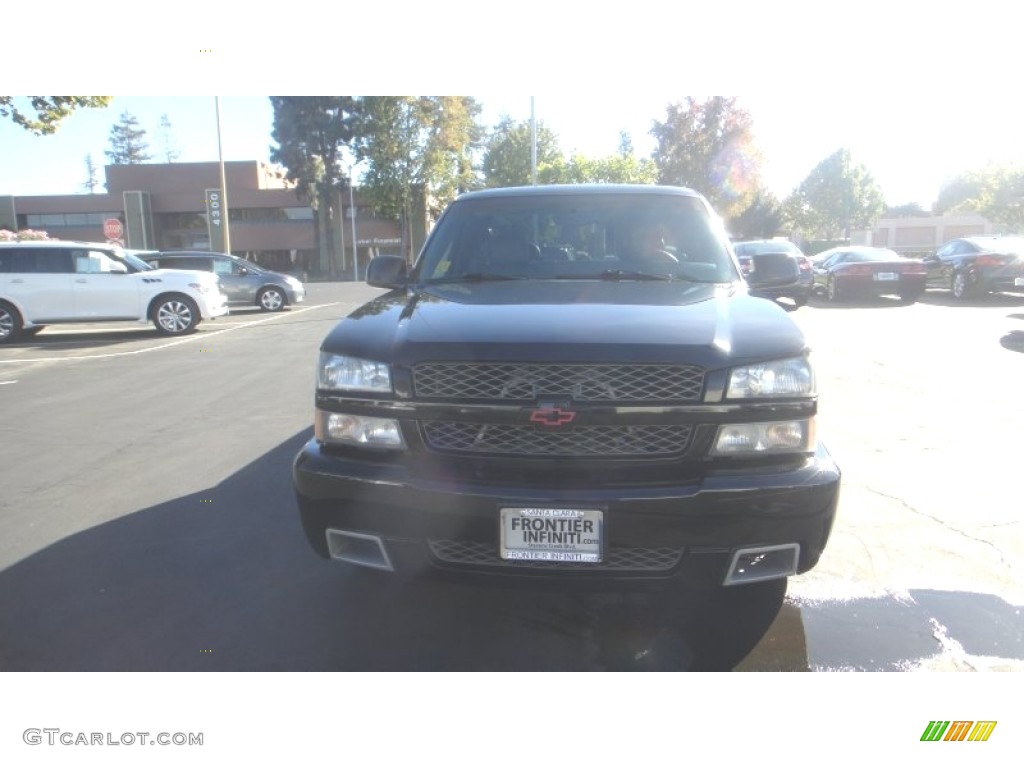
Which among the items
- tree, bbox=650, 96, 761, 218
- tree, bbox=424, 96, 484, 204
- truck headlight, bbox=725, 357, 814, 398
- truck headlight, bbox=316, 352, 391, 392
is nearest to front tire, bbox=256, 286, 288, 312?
truck headlight, bbox=316, 352, 391, 392

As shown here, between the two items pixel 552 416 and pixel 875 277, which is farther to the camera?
pixel 875 277

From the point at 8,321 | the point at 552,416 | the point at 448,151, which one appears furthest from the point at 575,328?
the point at 448,151

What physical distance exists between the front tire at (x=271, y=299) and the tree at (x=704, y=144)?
25.5 meters

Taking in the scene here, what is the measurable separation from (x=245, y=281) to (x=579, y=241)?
647 inches

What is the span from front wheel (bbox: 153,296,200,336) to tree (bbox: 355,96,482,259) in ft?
97.0

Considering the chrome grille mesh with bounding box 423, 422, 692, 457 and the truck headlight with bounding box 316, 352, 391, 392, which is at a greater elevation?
the truck headlight with bounding box 316, 352, 391, 392

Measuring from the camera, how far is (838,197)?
2707 inches

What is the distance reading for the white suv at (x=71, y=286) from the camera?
1303cm

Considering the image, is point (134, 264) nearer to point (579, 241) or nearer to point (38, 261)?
point (38, 261)

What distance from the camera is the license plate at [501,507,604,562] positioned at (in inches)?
94.7

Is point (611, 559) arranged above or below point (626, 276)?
below

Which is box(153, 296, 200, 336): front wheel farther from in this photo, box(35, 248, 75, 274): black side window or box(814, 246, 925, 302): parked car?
box(814, 246, 925, 302): parked car
